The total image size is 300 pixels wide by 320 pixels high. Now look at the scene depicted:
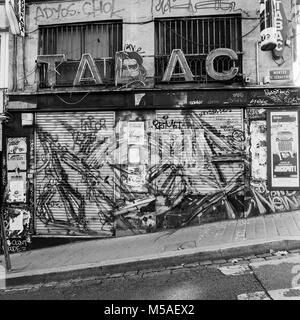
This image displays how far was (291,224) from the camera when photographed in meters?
8.69

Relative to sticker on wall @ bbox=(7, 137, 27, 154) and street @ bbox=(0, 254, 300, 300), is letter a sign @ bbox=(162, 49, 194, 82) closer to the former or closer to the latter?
sticker on wall @ bbox=(7, 137, 27, 154)

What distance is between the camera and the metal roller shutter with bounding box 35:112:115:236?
10.1 meters

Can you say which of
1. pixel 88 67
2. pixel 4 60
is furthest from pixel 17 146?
pixel 88 67

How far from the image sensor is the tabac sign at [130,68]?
32.3 feet

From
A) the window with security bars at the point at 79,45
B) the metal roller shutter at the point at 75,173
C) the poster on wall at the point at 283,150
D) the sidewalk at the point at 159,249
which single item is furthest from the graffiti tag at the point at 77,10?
the sidewalk at the point at 159,249

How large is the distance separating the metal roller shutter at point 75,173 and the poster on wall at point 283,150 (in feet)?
12.8

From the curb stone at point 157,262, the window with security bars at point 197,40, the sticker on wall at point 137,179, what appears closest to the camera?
the curb stone at point 157,262

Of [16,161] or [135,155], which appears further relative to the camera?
[16,161]

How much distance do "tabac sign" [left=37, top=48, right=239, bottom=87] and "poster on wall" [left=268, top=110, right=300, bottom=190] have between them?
158 centimetres

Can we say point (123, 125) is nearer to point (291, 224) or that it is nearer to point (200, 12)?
point (200, 12)

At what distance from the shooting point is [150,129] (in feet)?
32.9

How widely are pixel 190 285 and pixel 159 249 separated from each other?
6.94 feet

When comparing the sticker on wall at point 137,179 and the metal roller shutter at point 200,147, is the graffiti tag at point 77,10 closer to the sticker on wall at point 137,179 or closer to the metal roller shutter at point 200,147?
the metal roller shutter at point 200,147

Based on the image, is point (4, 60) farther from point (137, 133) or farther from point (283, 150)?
point (283, 150)
